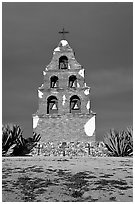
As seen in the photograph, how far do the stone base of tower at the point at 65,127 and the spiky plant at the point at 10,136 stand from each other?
14.4 ft

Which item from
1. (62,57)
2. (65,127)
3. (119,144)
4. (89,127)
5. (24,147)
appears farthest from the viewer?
(62,57)

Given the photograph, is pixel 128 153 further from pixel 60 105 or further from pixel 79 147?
pixel 60 105

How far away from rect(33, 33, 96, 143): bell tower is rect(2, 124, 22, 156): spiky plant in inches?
178

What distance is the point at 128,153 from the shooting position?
14.0 metres

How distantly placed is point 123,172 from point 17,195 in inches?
129

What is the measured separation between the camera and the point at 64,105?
63.4 feet

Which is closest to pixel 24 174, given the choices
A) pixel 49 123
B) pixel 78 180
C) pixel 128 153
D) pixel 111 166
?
pixel 78 180

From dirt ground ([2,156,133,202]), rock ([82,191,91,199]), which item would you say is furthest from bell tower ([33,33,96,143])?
rock ([82,191,91,199])

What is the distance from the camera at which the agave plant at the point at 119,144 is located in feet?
44.8

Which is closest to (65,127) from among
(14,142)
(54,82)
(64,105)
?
(64,105)

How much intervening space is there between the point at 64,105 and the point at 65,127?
1362 mm

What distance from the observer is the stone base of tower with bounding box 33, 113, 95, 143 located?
18.9 meters

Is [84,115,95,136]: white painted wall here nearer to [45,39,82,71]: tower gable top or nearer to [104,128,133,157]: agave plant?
[45,39,82,71]: tower gable top

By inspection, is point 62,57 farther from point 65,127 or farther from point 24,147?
point 24,147
